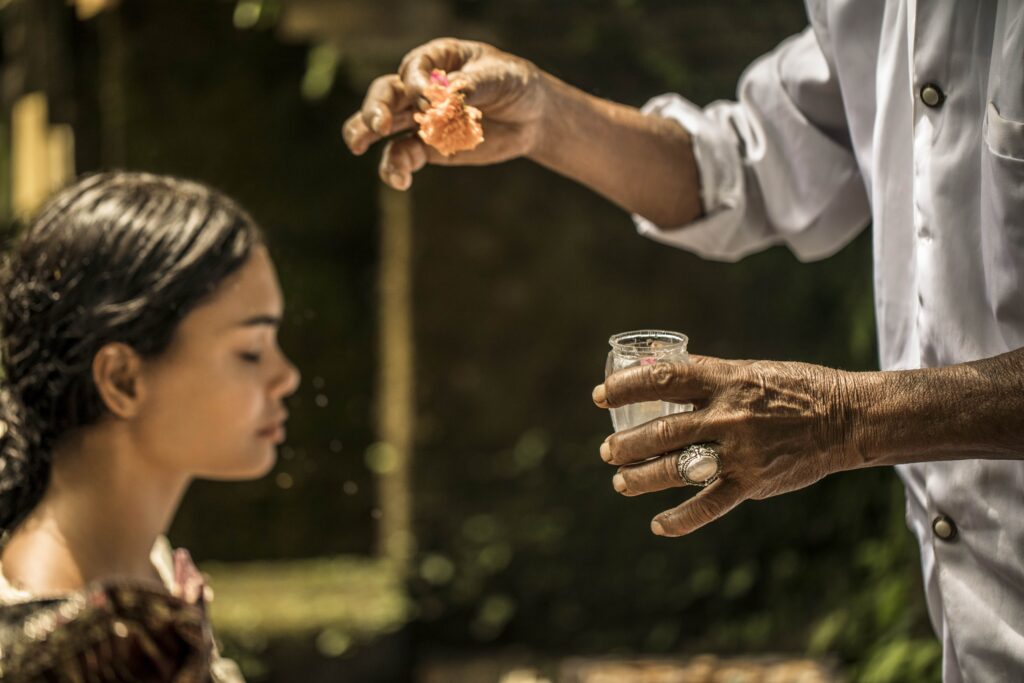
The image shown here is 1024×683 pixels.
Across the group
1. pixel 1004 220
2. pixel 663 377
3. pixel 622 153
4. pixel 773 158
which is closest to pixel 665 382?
pixel 663 377

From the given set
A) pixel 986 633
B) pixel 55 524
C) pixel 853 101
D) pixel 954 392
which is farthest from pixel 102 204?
pixel 986 633

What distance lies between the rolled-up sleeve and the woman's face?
30.5 inches

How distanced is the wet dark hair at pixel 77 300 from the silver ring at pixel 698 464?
113 cm

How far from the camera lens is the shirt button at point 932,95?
1824 mm

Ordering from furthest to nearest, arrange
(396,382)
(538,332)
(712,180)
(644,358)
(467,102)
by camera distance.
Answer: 1. (396,382)
2. (538,332)
3. (712,180)
4. (467,102)
5. (644,358)

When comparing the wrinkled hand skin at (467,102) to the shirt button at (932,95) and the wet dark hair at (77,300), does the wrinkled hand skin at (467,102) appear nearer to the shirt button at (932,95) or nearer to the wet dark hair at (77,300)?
the wet dark hair at (77,300)

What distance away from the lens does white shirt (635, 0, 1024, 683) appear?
5.67 ft

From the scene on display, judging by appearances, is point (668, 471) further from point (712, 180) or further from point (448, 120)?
point (712, 180)

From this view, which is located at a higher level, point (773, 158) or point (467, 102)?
point (467, 102)

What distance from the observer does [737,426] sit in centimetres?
154

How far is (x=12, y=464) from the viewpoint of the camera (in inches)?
88.2

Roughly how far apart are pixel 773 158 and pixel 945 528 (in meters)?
0.81

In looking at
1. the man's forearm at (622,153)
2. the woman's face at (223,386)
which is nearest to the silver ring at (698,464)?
the man's forearm at (622,153)

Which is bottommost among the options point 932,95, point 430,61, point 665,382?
point 665,382
